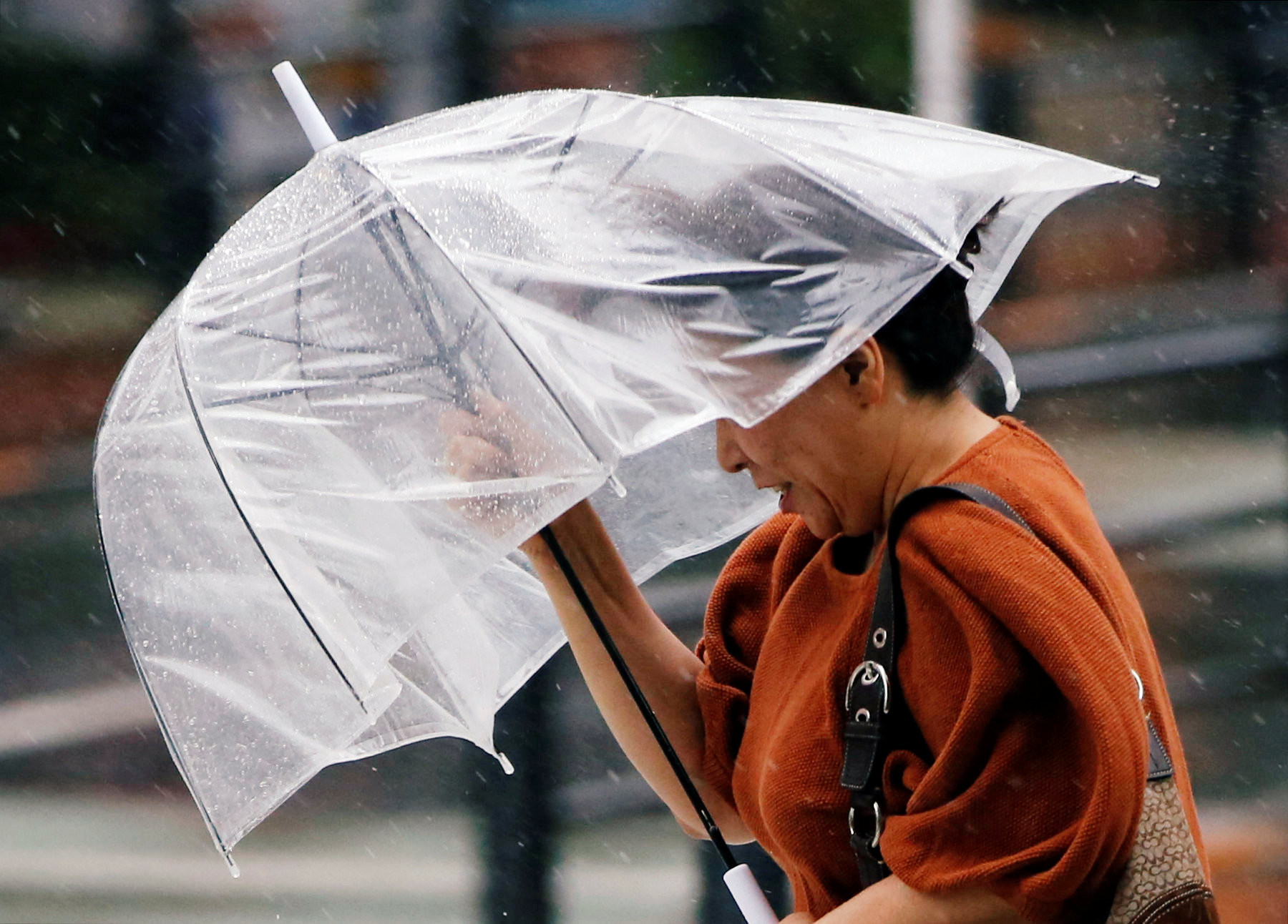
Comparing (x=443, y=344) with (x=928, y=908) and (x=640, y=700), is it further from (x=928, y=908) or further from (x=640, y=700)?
(x=928, y=908)

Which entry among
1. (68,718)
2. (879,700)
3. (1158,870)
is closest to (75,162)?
(68,718)

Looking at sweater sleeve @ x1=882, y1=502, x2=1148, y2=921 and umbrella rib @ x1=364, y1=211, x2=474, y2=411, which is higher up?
umbrella rib @ x1=364, y1=211, x2=474, y2=411

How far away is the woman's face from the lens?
1.33m

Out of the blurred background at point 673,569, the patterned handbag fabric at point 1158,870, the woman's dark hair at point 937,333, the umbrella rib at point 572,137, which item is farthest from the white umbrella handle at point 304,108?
the blurred background at point 673,569

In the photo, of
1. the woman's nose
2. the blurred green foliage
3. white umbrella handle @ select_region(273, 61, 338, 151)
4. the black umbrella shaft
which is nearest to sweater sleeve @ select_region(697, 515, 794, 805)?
the black umbrella shaft

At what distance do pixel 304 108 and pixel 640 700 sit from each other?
0.70m

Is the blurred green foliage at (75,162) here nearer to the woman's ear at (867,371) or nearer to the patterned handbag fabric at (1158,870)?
the woman's ear at (867,371)

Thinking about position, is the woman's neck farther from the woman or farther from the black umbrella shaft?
the black umbrella shaft

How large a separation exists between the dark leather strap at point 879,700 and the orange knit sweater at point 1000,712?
0.04 feet

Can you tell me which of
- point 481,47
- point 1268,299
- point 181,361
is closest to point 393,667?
point 181,361

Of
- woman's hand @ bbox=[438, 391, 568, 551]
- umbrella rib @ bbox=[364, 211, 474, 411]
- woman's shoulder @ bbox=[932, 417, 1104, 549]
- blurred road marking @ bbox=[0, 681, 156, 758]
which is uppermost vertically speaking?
umbrella rib @ bbox=[364, 211, 474, 411]

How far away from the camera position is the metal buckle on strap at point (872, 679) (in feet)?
4.20

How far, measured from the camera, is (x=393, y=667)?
159 centimetres

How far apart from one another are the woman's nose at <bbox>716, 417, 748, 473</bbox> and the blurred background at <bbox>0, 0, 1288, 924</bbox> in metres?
1.84
